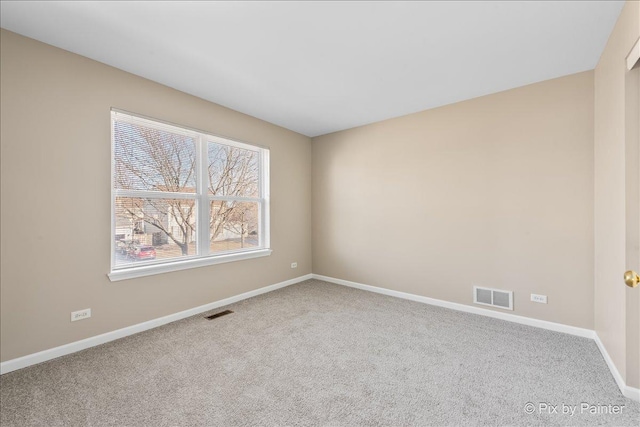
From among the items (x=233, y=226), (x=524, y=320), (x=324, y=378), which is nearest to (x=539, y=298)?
(x=524, y=320)

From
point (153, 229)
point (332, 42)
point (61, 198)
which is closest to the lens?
point (332, 42)

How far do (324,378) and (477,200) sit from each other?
8.68ft

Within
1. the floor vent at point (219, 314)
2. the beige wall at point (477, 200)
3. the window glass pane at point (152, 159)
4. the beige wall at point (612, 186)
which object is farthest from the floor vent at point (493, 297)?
the window glass pane at point (152, 159)

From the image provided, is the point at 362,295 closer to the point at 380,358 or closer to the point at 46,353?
the point at 380,358

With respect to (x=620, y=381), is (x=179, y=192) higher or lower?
higher

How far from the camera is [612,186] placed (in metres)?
2.09

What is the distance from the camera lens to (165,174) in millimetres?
3080

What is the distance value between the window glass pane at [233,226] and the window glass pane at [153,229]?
0.29m

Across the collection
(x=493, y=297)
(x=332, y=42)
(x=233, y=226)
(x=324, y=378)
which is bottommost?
(x=324, y=378)

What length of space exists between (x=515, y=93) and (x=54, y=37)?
439 centimetres

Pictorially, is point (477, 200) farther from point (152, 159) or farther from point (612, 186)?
point (152, 159)

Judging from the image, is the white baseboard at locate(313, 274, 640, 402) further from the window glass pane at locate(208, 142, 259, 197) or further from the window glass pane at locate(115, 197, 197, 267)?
the window glass pane at locate(115, 197, 197, 267)

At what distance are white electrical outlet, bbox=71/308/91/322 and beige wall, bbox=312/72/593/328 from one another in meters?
3.25

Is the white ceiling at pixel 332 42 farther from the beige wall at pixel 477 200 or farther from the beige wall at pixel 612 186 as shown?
the beige wall at pixel 477 200
